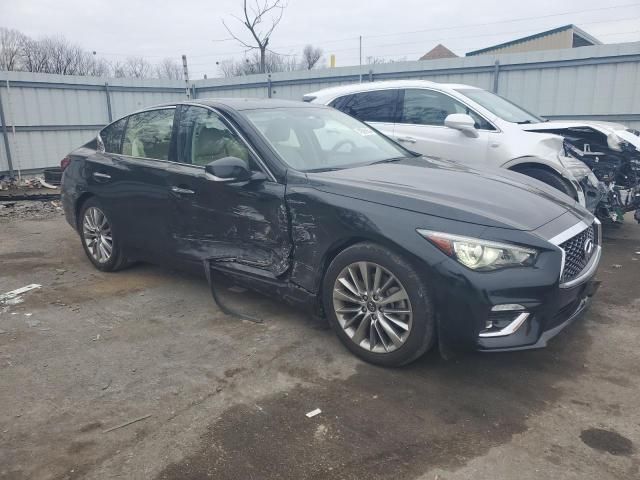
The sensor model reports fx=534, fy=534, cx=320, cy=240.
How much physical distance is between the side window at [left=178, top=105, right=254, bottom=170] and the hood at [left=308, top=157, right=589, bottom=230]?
766mm

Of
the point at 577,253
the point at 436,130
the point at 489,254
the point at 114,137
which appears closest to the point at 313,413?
the point at 489,254

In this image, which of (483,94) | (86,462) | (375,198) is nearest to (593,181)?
(483,94)

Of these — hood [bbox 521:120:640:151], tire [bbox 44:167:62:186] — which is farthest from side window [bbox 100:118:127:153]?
tire [bbox 44:167:62:186]

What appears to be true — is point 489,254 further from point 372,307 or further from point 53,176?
point 53,176

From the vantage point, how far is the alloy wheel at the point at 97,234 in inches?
204

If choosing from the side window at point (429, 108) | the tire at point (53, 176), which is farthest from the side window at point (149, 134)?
the tire at point (53, 176)

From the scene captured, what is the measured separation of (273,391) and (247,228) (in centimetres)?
123

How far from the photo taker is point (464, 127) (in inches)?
241

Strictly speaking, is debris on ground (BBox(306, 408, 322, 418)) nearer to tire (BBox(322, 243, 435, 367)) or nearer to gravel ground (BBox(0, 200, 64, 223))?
tire (BBox(322, 243, 435, 367))

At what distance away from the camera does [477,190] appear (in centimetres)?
340

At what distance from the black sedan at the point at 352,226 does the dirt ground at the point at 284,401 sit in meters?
0.33

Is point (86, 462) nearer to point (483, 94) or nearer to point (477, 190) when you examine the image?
point (477, 190)

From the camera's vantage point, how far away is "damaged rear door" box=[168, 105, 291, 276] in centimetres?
368

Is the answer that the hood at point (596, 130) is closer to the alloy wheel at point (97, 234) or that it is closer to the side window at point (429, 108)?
the side window at point (429, 108)
